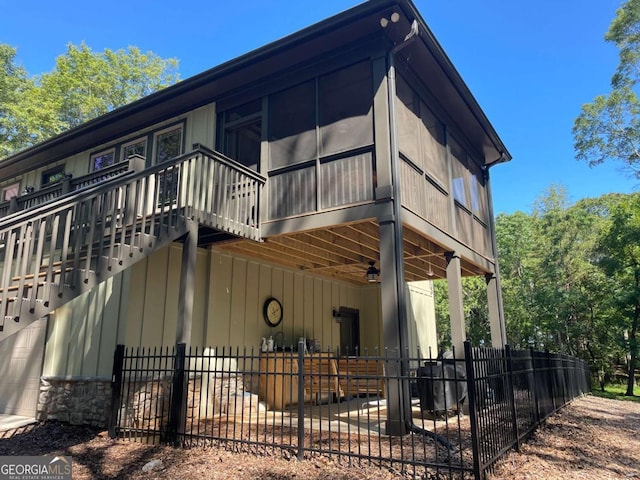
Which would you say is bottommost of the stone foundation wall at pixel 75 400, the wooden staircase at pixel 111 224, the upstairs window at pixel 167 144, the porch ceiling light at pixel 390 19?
the stone foundation wall at pixel 75 400

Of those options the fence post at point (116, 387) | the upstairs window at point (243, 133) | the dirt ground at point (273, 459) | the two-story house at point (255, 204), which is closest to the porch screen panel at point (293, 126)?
the two-story house at point (255, 204)

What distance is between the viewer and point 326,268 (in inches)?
420

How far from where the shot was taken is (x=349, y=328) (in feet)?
42.0

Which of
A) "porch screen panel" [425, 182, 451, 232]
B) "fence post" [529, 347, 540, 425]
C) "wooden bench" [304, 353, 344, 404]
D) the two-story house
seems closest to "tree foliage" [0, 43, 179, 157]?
the two-story house

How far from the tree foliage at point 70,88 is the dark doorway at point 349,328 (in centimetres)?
1947

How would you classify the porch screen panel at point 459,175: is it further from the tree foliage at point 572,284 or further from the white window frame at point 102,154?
the tree foliage at point 572,284

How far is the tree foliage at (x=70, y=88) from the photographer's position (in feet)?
72.3

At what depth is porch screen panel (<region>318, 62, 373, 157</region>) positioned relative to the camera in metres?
6.77

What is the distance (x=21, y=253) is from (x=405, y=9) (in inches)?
233

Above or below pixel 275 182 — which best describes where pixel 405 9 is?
above

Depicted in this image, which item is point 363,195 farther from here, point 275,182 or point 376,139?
point 275,182

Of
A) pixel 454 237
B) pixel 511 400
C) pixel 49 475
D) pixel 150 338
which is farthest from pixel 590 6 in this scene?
pixel 49 475

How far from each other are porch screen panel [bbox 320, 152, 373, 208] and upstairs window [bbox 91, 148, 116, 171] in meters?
6.21

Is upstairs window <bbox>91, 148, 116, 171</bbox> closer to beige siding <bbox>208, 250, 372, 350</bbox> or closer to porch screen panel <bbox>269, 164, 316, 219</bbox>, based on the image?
beige siding <bbox>208, 250, 372, 350</bbox>
